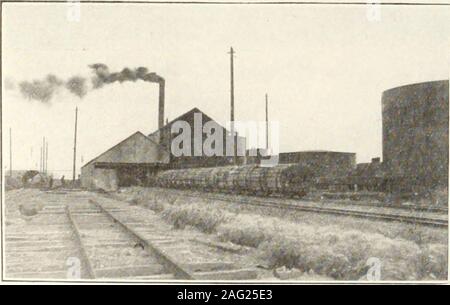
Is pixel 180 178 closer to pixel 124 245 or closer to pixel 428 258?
pixel 124 245

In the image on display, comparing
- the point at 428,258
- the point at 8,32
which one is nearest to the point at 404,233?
the point at 428,258

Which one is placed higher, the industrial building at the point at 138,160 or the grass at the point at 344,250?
the industrial building at the point at 138,160

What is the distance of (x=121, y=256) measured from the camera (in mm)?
7602

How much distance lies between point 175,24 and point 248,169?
12.2 metres

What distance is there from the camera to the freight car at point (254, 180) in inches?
682

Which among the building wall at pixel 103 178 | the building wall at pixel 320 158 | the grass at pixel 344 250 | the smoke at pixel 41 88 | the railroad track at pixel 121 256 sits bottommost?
the railroad track at pixel 121 256

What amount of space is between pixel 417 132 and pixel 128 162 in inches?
739

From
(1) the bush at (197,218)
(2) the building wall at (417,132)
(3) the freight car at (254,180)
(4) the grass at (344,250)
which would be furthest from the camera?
(3) the freight car at (254,180)

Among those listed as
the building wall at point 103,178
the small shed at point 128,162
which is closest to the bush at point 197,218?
the small shed at point 128,162

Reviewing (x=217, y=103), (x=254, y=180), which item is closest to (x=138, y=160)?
(x=254, y=180)

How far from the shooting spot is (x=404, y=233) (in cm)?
809

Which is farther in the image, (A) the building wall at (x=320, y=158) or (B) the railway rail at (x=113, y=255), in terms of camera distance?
(A) the building wall at (x=320, y=158)

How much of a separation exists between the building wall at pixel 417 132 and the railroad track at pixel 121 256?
10.4m

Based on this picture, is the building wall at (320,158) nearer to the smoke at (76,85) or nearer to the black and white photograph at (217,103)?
the black and white photograph at (217,103)
